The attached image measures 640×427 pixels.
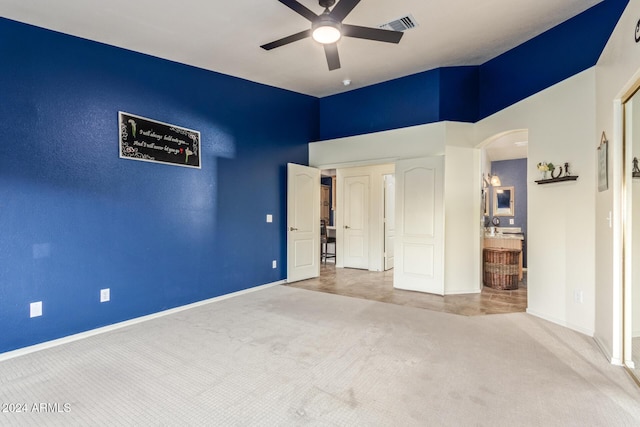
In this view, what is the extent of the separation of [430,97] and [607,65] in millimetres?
2218

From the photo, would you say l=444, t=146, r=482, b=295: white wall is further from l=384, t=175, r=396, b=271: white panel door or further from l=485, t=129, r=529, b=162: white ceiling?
l=384, t=175, r=396, b=271: white panel door

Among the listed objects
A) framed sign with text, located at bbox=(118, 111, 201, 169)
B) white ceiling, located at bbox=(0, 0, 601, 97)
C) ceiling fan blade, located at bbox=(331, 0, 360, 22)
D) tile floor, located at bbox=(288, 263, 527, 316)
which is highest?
white ceiling, located at bbox=(0, 0, 601, 97)

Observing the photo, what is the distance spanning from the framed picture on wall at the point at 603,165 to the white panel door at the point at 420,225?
72.5 inches

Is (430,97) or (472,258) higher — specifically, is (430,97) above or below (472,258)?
above

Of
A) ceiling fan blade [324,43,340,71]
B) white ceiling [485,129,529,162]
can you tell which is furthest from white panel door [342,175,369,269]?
ceiling fan blade [324,43,340,71]

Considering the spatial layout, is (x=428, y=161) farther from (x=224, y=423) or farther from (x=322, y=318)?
(x=224, y=423)

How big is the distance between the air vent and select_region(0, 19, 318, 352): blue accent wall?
229 centimetres

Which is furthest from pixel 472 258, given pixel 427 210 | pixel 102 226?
pixel 102 226

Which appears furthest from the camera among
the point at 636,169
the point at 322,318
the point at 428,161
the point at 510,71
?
the point at 428,161

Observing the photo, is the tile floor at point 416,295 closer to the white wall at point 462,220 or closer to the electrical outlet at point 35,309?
the white wall at point 462,220

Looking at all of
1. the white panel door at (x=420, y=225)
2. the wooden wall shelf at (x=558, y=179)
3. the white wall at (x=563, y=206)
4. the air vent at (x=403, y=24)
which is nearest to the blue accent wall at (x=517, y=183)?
the white panel door at (x=420, y=225)

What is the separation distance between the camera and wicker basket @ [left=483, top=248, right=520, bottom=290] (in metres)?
4.88

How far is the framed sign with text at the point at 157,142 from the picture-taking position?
3490 millimetres

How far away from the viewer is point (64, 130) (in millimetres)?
3072
